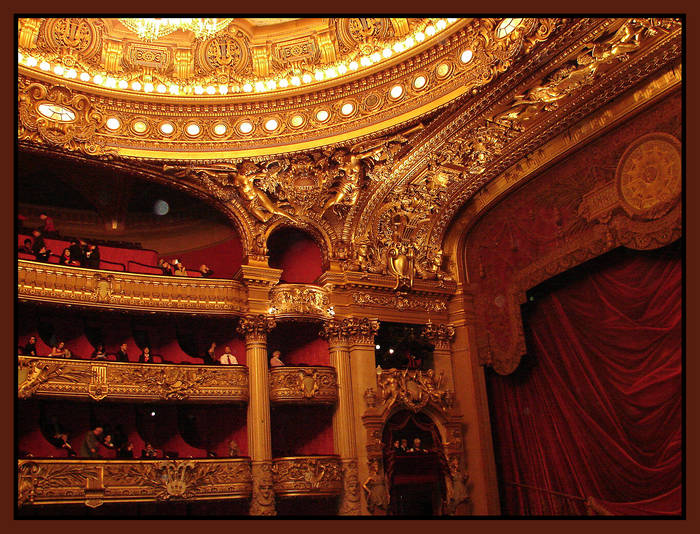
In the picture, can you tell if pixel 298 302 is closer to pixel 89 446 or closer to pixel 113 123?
pixel 89 446

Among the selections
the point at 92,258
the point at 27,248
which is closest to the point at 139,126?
the point at 92,258

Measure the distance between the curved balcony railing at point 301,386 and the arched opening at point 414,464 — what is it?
4.70 feet

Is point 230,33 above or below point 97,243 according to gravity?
above

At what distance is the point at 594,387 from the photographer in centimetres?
1286

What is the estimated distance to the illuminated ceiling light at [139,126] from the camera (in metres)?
14.1

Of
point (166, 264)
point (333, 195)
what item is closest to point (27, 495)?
point (166, 264)

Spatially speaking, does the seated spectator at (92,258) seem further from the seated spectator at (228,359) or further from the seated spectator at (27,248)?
the seated spectator at (228,359)

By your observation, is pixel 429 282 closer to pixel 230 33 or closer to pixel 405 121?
pixel 405 121

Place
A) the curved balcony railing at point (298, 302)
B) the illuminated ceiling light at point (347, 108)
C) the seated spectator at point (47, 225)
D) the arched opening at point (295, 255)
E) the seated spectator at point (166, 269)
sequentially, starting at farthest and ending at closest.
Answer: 1. the arched opening at point (295, 255)
2. the seated spectator at point (47, 225)
3. the seated spectator at point (166, 269)
4. the curved balcony railing at point (298, 302)
5. the illuminated ceiling light at point (347, 108)

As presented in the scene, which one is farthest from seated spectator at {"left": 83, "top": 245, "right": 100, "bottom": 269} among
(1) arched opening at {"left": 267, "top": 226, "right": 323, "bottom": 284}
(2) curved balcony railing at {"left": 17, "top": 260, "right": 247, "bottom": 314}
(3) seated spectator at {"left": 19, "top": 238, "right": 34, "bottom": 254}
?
(1) arched opening at {"left": 267, "top": 226, "right": 323, "bottom": 284}

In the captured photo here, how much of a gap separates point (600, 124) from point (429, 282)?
4930 mm

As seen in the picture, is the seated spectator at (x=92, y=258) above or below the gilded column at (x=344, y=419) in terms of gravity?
above

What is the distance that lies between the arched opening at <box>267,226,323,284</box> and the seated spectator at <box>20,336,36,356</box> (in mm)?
5094

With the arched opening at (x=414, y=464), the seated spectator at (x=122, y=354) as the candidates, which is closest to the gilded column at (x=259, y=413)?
the seated spectator at (x=122, y=354)
